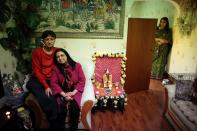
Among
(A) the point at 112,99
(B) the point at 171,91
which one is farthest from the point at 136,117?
(B) the point at 171,91

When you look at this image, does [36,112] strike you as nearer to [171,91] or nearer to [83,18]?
[83,18]

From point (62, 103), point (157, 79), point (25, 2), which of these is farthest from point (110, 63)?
point (157, 79)

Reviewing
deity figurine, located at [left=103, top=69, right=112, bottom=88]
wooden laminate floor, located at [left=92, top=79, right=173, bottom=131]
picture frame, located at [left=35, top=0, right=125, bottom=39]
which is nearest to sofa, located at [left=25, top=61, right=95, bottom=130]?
wooden laminate floor, located at [left=92, top=79, right=173, bottom=131]

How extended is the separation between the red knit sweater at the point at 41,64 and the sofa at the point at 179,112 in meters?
1.72

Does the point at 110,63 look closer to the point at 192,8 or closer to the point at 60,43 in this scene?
the point at 60,43

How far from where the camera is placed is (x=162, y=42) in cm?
455

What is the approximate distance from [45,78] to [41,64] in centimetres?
20

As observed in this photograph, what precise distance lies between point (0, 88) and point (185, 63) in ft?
12.0

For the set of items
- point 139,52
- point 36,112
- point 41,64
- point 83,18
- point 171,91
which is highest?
point 83,18

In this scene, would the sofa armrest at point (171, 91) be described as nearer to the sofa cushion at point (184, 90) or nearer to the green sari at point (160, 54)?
the sofa cushion at point (184, 90)

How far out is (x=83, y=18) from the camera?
122 inches

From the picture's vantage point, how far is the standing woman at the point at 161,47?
4527mm

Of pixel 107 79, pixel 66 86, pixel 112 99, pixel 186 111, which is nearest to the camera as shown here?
pixel 186 111

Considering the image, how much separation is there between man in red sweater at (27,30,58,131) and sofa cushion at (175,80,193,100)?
172 cm
